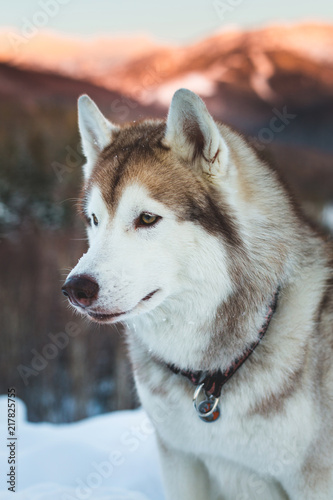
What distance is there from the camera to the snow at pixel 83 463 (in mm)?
2986

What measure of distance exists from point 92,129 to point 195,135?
0.77m

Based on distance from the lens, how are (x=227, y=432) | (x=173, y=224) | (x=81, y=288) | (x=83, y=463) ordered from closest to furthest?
(x=81, y=288), (x=173, y=224), (x=227, y=432), (x=83, y=463)

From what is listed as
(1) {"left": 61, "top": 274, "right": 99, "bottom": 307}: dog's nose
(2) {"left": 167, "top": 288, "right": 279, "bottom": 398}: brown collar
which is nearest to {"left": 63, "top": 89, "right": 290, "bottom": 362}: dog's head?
(1) {"left": 61, "top": 274, "right": 99, "bottom": 307}: dog's nose

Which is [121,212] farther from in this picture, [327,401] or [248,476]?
[248,476]

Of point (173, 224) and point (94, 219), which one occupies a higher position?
point (173, 224)

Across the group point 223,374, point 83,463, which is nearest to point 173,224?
point 223,374

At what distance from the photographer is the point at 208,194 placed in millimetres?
2172

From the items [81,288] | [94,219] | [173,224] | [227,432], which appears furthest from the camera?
[94,219]

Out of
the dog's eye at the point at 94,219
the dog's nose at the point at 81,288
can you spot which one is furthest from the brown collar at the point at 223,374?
the dog's eye at the point at 94,219

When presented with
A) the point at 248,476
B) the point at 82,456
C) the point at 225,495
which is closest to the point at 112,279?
the point at 248,476

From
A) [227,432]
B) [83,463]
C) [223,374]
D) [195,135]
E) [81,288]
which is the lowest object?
[83,463]

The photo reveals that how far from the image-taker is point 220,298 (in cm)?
217

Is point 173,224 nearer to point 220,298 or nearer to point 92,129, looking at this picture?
point 220,298

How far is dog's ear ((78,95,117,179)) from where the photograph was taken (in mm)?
2553
